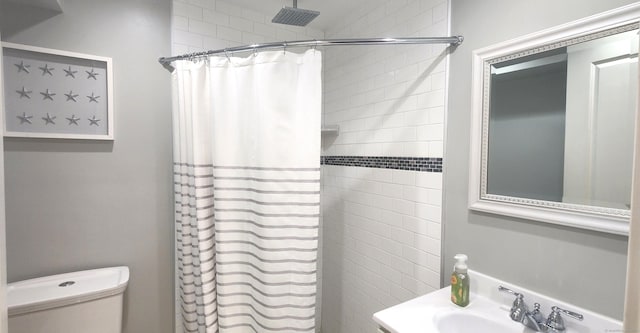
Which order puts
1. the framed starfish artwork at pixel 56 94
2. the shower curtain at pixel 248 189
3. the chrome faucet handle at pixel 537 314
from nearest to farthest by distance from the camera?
the chrome faucet handle at pixel 537 314 < the shower curtain at pixel 248 189 < the framed starfish artwork at pixel 56 94

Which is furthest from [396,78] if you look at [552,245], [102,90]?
[102,90]

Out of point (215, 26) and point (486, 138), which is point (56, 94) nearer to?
point (215, 26)

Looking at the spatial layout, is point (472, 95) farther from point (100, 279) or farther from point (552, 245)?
point (100, 279)

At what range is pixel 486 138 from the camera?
3.96 feet

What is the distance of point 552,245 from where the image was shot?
1.02 metres

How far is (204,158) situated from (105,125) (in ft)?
2.00

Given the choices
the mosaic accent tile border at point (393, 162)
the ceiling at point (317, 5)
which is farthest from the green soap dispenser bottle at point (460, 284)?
the ceiling at point (317, 5)

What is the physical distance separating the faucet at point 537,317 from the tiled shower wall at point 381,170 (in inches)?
14.5

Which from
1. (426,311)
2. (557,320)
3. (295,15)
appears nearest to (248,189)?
(426,311)

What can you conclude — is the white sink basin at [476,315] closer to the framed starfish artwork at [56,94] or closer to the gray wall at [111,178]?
the gray wall at [111,178]

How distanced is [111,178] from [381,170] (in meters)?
1.53

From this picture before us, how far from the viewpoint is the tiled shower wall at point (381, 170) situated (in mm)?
1427

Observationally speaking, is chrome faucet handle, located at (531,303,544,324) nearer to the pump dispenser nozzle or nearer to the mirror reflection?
the pump dispenser nozzle

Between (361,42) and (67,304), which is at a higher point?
(361,42)
